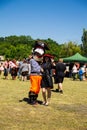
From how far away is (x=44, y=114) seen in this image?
1020 centimetres

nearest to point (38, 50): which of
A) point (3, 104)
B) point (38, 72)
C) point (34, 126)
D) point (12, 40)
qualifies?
point (38, 72)

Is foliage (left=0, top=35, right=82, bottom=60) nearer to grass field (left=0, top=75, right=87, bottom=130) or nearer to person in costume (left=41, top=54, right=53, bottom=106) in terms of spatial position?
person in costume (left=41, top=54, right=53, bottom=106)

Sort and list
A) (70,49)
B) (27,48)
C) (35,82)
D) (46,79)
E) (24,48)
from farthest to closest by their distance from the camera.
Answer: (27,48) → (24,48) → (70,49) → (46,79) → (35,82)

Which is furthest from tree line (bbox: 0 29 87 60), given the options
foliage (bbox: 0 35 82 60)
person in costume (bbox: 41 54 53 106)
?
person in costume (bbox: 41 54 53 106)

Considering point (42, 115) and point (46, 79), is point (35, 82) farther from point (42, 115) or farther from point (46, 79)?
point (42, 115)

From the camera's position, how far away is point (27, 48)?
108500 millimetres

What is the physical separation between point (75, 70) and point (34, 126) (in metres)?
22.2

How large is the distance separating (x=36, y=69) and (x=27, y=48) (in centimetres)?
9702

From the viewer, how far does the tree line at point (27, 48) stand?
248ft

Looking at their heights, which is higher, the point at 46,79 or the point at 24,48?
the point at 24,48

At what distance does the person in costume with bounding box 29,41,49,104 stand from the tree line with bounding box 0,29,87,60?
173 feet

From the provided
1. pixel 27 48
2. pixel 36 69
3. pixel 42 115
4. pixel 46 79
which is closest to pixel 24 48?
pixel 27 48

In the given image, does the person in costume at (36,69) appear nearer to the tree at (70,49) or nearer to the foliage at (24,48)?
the foliage at (24,48)

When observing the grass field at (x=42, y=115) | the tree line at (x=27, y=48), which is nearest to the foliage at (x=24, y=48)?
the tree line at (x=27, y=48)
